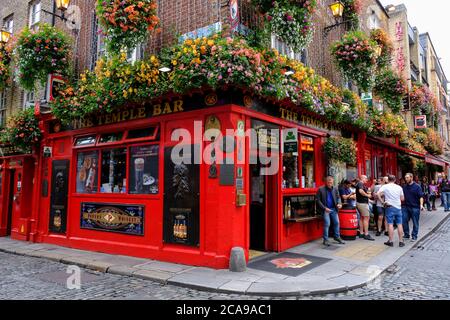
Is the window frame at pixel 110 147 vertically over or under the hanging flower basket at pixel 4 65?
under

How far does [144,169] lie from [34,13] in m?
9.95

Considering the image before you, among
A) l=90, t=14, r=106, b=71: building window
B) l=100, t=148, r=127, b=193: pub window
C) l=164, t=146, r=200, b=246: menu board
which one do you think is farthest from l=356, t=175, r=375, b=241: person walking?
l=90, t=14, r=106, b=71: building window

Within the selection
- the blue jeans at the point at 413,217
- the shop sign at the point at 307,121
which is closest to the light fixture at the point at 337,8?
the shop sign at the point at 307,121

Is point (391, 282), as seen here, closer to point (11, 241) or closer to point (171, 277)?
point (171, 277)

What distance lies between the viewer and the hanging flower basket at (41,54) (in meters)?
10.0

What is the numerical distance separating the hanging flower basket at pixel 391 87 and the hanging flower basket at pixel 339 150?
20.5ft

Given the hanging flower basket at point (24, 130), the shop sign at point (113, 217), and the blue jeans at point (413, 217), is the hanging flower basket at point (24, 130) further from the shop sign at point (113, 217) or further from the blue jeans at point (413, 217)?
the blue jeans at point (413, 217)

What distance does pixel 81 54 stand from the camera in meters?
11.2

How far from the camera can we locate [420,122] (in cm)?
1975

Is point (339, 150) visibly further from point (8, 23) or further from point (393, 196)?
point (8, 23)

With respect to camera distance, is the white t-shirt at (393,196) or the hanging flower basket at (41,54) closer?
the white t-shirt at (393,196)
